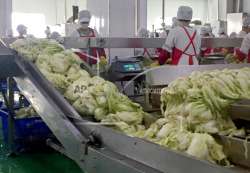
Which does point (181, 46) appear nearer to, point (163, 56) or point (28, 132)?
point (163, 56)

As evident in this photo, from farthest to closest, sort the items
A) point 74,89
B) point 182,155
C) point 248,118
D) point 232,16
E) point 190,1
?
1. point 190,1
2. point 232,16
3. point 74,89
4. point 248,118
5. point 182,155

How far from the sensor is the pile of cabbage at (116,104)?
1576 millimetres

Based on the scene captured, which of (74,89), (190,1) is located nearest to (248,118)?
(74,89)

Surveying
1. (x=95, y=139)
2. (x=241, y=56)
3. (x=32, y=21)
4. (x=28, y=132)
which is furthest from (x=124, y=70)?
(x=32, y=21)

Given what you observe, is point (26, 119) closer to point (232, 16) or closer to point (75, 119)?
point (75, 119)

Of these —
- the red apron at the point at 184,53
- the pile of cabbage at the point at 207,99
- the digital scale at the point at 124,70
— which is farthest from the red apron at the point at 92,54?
the pile of cabbage at the point at 207,99

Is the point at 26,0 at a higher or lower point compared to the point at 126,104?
higher

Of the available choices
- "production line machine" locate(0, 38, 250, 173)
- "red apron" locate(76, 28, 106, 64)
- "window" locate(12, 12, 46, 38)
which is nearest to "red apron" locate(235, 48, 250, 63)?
"red apron" locate(76, 28, 106, 64)

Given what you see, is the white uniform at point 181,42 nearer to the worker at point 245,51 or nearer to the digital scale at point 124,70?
the digital scale at point 124,70

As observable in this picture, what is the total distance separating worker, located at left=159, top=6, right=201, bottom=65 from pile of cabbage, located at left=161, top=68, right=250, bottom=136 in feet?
8.55

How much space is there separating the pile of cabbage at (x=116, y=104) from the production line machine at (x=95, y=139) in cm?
15

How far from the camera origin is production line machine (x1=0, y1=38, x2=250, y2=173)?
4.47 feet

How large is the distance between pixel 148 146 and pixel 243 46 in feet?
12.5

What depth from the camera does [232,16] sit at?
14.3 metres
